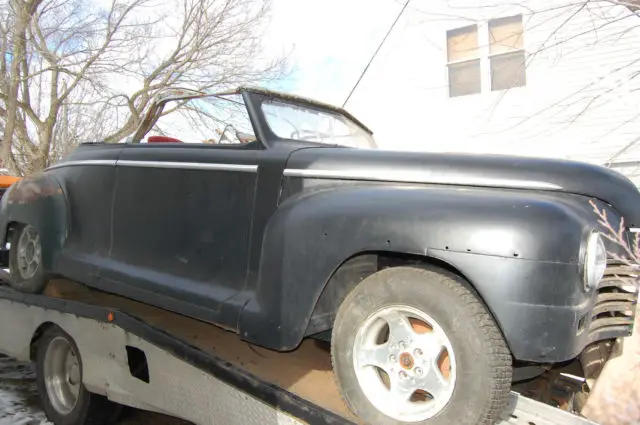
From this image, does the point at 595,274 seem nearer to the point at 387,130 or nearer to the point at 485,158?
the point at 485,158

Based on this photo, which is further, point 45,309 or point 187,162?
point 45,309

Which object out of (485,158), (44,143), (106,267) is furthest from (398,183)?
(44,143)

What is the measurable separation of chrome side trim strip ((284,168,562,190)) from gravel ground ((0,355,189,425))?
223 centimetres

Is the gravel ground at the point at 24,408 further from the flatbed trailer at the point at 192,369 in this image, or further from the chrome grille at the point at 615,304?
the chrome grille at the point at 615,304

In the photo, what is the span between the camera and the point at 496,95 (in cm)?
853

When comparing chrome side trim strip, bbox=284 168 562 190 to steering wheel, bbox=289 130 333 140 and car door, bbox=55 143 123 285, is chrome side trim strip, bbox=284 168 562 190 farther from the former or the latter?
car door, bbox=55 143 123 285

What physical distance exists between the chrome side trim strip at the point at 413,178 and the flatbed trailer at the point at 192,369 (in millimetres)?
842

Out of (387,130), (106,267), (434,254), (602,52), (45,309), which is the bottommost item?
(45,309)

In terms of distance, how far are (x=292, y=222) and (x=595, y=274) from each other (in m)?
1.25

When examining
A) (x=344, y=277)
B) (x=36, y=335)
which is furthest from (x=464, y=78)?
(x=36, y=335)

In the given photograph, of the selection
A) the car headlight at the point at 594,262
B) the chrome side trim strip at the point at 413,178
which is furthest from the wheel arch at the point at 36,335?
the car headlight at the point at 594,262

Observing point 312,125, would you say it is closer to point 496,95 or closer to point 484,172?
point 484,172

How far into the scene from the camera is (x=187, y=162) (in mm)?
2986

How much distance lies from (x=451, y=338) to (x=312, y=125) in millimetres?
→ 1880
